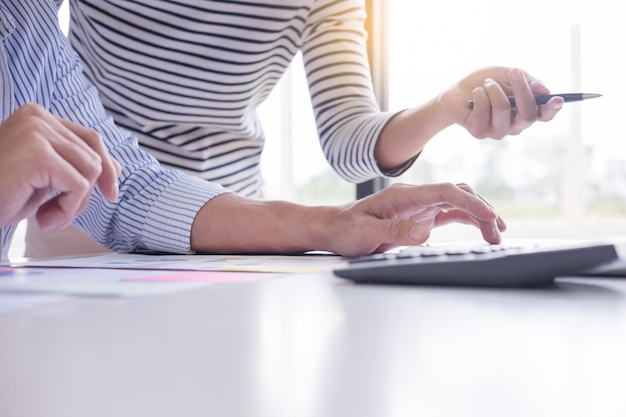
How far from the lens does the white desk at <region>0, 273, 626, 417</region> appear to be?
7.3 inches

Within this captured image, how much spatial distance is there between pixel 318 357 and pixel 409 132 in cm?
81

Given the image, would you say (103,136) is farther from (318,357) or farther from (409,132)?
(318,357)

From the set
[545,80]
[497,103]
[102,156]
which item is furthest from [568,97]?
[545,80]

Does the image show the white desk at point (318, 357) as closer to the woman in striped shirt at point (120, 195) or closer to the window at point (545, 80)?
the woman in striped shirt at point (120, 195)

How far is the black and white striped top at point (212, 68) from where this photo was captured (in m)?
1.12

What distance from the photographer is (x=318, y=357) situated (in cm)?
24

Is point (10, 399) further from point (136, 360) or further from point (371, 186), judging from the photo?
point (371, 186)

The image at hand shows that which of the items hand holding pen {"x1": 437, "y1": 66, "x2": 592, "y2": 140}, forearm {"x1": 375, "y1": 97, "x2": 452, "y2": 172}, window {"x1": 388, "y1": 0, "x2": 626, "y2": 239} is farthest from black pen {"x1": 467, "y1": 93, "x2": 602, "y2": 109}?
window {"x1": 388, "y1": 0, "x2": 626, "y2": 239}

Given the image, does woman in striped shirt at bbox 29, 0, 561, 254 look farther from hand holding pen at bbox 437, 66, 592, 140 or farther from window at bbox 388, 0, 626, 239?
window at bbox 388, 0, 626, 239

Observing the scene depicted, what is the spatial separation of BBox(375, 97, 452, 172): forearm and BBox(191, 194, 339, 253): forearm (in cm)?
27

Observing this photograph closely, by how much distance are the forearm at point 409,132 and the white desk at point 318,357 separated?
0.62 metres

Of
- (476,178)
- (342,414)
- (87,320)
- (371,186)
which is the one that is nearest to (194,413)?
(342,414)

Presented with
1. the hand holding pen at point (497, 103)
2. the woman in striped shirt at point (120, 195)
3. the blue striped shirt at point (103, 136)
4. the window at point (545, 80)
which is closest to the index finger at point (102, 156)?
the woman in striped shirt at point (120, 195)

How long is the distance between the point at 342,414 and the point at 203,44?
1.04 metres
